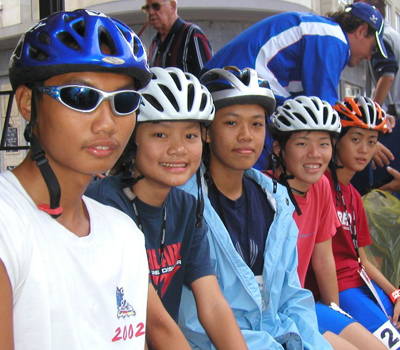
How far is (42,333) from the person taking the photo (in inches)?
53.1

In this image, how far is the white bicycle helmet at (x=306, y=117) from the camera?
3.49m

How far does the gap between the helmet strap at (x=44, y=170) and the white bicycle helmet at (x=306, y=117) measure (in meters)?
2.26

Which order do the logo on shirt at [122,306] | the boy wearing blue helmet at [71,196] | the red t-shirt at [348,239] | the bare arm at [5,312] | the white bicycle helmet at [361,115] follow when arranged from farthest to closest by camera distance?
the white bicycle helmet at [361,115], the red t-shirt at [348,239], the logo on shirt at [122,306], the boy wearing blue helmet at [71,196], the bare arm at [5,312]

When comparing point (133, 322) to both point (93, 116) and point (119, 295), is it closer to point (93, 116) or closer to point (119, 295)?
point (119, 295)

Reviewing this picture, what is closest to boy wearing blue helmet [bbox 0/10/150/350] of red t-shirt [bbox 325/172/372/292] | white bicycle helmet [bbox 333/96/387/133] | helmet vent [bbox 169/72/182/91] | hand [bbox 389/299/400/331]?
helmet vent [bbox 169/72/182/91]

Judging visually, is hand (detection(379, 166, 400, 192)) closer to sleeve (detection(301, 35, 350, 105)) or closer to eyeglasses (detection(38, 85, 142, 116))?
sleeve (detection(301, 35, 350, 105))

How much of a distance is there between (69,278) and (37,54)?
74 cm

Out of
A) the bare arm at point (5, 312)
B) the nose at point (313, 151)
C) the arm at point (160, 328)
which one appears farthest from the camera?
the nose at point (313, 151)

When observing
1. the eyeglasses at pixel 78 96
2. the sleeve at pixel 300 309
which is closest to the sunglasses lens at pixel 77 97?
the eyeglasses at pixel 78 96

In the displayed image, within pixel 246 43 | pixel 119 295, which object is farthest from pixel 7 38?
pixel 119 295

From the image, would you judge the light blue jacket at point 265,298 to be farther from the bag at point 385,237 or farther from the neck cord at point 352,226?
the bag at point 385,237

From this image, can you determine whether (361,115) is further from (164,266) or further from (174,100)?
(164,266)

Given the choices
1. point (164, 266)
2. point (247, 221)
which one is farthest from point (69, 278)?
point (247, 221)

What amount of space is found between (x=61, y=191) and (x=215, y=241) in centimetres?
105
